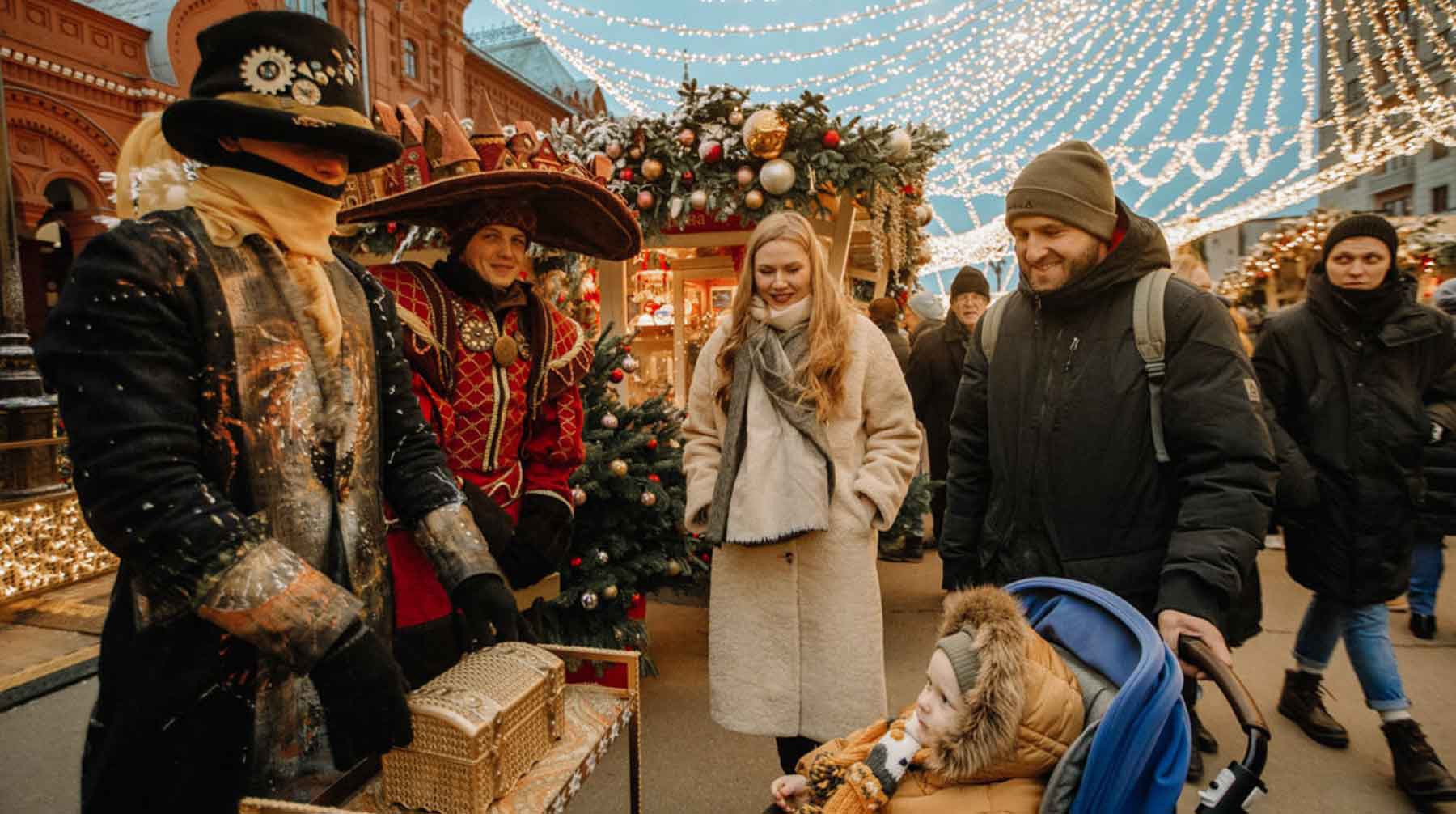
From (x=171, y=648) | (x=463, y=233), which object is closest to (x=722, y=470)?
(x=463, y=233)

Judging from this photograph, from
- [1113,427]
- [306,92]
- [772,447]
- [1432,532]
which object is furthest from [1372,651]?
[306,92]

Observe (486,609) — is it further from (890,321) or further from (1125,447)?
(890,321)

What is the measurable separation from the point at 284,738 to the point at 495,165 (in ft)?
6.17

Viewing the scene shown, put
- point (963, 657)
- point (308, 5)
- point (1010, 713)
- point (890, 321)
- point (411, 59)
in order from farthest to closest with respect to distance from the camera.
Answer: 1. point (411, 59)
2. point (308, 5)
3. point (890, 321)
4. point (963, 657)
5. point (1010, 713)

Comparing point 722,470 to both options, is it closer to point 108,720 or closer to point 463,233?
point 463,233

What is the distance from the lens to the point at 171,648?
1304mm

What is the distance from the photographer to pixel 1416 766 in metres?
2.92

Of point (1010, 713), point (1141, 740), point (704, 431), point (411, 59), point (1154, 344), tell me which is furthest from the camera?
point (411, 59)

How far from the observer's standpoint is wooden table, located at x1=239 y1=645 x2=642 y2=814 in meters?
1.36

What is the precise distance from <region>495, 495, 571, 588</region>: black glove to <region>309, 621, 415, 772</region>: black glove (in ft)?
3.79

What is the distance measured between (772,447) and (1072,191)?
113 cm

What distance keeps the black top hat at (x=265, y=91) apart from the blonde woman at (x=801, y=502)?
4.71ft

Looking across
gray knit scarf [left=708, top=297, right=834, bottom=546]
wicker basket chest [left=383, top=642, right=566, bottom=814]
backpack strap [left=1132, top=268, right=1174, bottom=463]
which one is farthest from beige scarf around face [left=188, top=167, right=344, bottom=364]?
backpack strap [left=1132, top=268, right=1174, bottom=463]

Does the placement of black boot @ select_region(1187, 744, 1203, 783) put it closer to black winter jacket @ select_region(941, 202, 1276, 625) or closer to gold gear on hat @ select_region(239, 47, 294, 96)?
black winter jacket @ select_region(941, 202, 1276, 625)
